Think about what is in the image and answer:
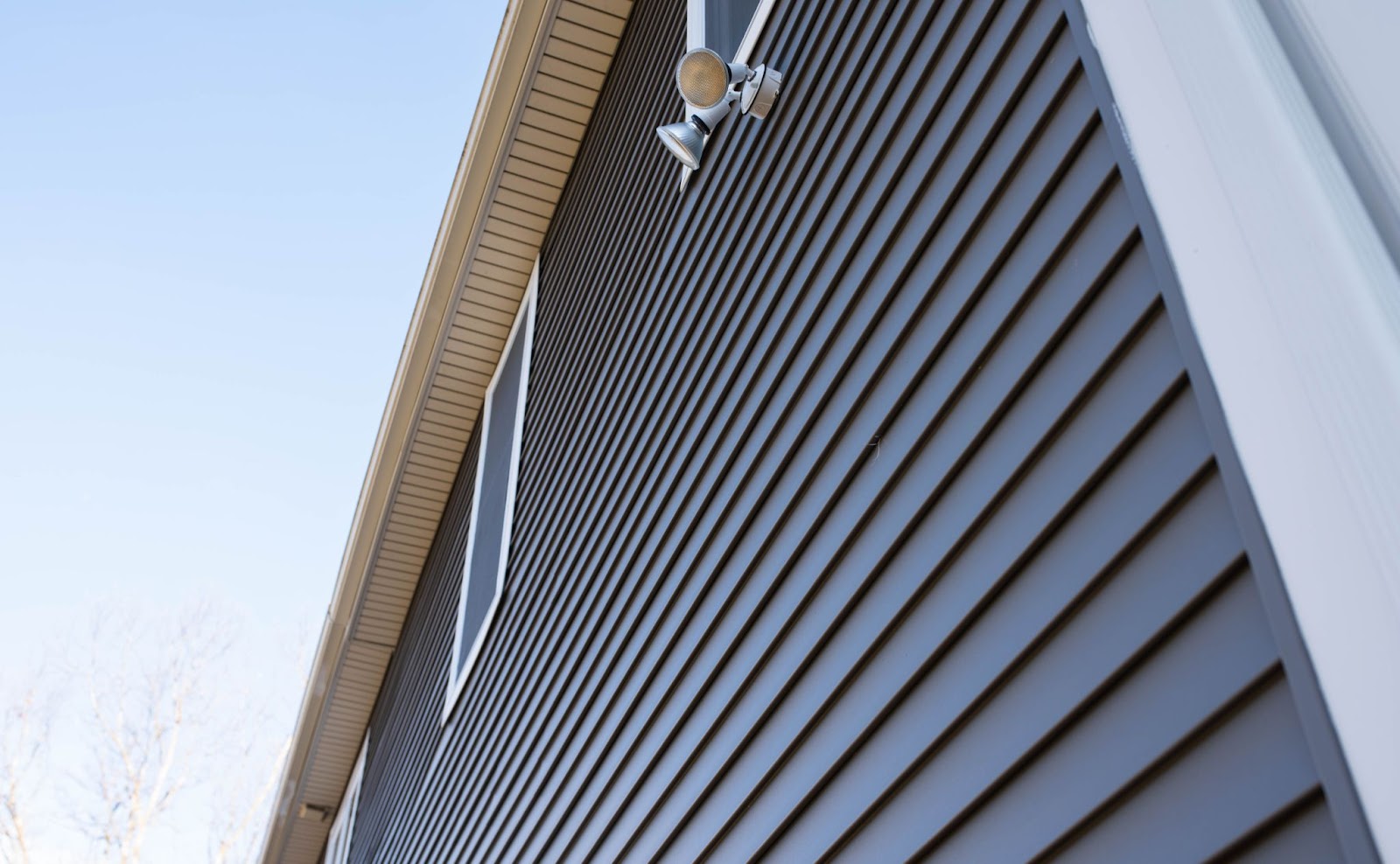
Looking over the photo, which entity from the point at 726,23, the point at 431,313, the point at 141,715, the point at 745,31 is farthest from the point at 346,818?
the point at 141,715

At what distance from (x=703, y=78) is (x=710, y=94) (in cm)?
5

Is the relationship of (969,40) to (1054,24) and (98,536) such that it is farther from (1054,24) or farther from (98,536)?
(98,536)

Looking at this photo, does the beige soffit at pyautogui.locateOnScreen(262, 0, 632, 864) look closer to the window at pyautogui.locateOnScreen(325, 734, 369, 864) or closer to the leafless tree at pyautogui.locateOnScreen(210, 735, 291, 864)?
the window at pyautogui.locateOnScreen(325, 734, 369, 864)

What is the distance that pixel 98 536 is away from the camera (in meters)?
25.8

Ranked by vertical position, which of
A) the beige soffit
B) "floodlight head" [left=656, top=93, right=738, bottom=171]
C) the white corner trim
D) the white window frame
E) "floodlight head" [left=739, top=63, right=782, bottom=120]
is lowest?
the white corner trim

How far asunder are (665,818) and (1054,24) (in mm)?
1938

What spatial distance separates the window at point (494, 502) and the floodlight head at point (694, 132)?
2551mm

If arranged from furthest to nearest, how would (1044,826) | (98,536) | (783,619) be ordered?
(98,536) → (783,619) → (1044,826)

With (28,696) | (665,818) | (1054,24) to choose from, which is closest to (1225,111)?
(1054,24)

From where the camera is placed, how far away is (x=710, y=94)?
347cm

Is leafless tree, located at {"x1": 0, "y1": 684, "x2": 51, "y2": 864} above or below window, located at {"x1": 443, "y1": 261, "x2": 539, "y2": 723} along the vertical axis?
above

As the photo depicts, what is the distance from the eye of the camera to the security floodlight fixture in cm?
338

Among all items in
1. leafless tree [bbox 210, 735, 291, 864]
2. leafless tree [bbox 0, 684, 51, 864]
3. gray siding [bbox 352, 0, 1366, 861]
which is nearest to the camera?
gray siding [bbox 352, 0, 1366, 861]

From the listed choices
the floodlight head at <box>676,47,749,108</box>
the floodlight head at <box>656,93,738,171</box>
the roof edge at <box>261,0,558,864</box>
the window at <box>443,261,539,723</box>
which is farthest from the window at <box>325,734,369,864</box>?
the floodlight head at <box>676,47,749,108</box>
